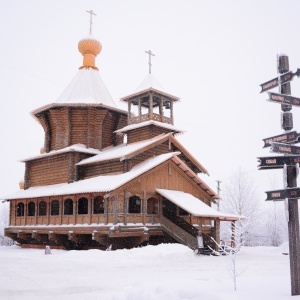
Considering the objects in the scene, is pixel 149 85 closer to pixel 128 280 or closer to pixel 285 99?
pixel 128 280

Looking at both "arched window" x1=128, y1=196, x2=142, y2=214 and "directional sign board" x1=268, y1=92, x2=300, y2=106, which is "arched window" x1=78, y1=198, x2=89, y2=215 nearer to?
"arched window" x1=128, y1=196, x2=142, y2=214

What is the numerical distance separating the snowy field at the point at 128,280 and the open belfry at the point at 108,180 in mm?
4930

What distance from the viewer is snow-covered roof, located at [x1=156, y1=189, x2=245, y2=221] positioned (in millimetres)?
23453

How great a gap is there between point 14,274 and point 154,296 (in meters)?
7.21

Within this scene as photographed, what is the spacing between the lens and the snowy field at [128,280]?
840 cm

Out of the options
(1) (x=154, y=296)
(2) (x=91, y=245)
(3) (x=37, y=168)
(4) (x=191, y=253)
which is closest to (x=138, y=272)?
(1) (x=154, y=296)

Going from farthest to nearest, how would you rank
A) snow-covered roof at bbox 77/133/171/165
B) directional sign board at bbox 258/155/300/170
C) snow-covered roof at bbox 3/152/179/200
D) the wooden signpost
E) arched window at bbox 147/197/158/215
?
arched window at bbox 147/197/158/215
snow-covered roof at bbox 77/133/171/165
snow-covered roof at bbox 3/152/179/200
directional sign board at bbox 258/155/300/170
the wooden signpost

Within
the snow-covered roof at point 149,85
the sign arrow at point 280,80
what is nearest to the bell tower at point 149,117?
the snow-covered roof at point 149,85

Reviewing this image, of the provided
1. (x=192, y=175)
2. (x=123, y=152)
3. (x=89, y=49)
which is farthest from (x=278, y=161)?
(x=89, y=49)

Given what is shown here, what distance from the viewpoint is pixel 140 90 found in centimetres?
3105

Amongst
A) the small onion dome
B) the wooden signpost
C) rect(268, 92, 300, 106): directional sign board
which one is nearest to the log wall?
the small onion dome

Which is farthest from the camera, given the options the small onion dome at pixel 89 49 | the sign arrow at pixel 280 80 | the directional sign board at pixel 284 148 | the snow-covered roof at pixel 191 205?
the small onion dome at pixel 89 49

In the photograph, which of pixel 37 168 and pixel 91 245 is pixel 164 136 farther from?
pixel 37 168

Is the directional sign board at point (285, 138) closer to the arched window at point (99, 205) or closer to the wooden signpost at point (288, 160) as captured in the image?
the wooden signpost at point (288, 160)
